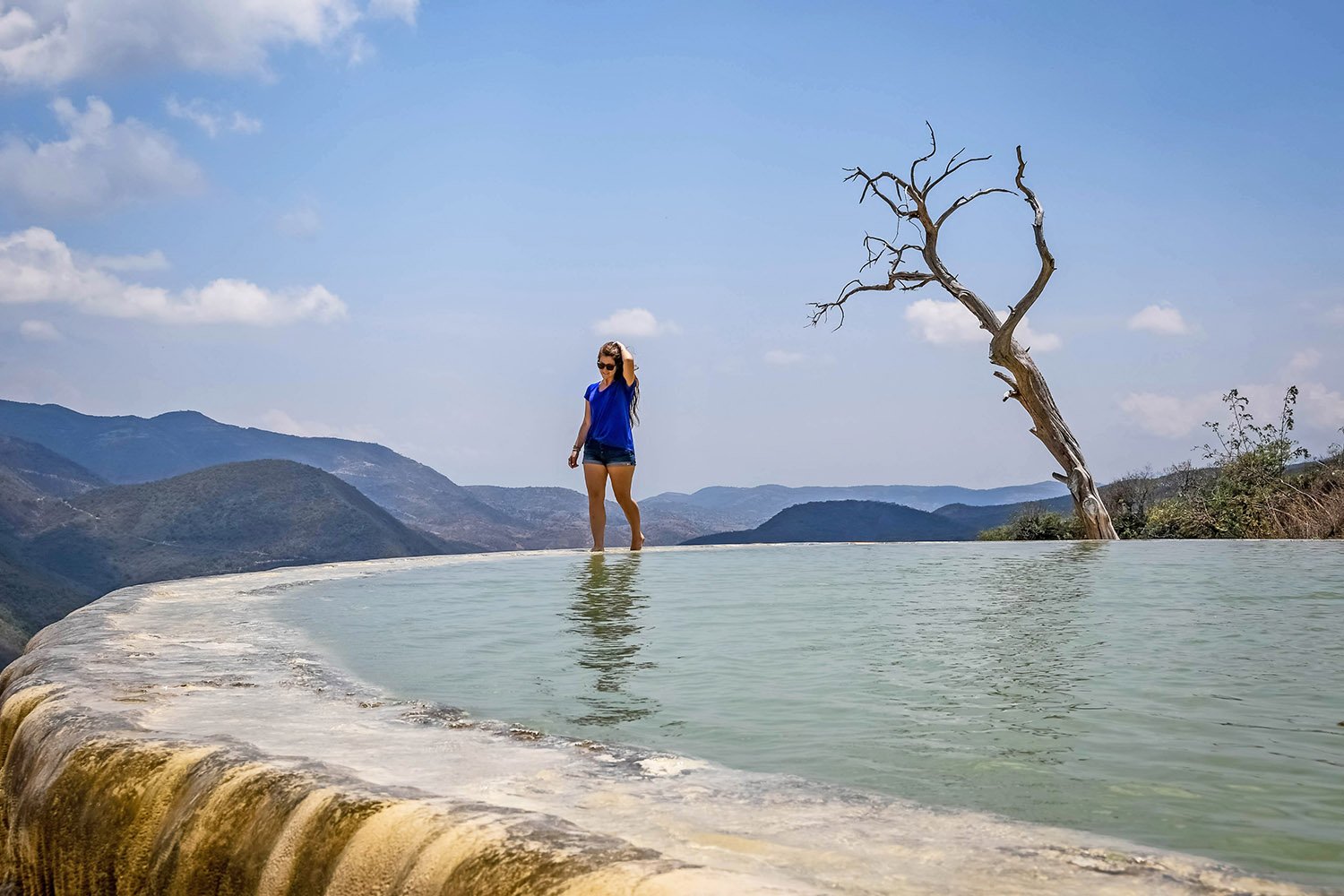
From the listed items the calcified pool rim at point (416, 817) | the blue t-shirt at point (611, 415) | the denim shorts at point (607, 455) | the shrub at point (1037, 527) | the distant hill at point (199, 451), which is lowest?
the calcified pool rim at point (416, 817)

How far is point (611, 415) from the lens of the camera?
8.89 meters

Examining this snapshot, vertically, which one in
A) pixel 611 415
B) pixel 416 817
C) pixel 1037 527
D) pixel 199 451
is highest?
pixel 199 451


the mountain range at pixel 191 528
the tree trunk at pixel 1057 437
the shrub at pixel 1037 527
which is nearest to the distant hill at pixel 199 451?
the mountain range at pixel 191 528

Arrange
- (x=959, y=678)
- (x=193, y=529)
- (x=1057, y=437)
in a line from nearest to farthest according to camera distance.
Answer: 1. (x=959, y=678)
2. (x=1057, y=437)
3. (x=193, y=529)

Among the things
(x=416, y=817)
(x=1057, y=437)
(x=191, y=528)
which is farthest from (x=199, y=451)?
(x=416, y=817)

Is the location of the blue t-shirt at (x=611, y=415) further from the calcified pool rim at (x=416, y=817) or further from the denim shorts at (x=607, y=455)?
the calcified pool rim at (x=416, y=817)

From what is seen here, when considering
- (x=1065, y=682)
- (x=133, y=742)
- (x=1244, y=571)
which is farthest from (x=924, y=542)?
(x=133, y=742)

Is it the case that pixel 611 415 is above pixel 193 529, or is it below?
above

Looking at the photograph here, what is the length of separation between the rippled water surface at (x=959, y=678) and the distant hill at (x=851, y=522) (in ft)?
105

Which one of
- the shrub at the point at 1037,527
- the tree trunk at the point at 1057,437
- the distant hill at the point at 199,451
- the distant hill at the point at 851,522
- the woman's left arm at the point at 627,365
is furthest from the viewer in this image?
the distant hill at the point at 199,451

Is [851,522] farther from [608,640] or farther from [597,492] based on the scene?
[608,640]

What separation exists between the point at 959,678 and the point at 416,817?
1.91 metres

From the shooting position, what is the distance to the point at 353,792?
176 centimetres

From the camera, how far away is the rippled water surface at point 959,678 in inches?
77.2
